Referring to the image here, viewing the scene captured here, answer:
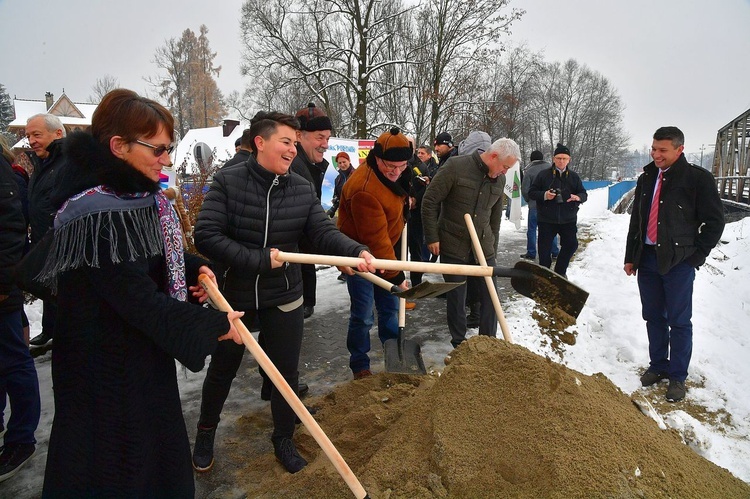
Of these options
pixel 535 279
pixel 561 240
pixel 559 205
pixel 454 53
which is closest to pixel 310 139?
pixel 535 279

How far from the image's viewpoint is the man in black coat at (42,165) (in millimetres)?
3252

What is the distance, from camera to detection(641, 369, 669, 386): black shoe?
4043mm

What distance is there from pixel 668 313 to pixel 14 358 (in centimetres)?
491

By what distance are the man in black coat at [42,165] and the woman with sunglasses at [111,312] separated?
1.81 m

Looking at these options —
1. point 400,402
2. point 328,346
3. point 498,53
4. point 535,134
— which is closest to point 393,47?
point 498,53

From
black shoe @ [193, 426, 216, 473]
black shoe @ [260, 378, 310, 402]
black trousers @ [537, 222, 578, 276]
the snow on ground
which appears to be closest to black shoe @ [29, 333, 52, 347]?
the snow on ground

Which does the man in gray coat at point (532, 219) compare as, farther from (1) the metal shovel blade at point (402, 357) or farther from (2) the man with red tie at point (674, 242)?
(1) the metal shovel blade at point (402, 357)

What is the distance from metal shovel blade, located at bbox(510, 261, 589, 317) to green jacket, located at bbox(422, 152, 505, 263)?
1580mm

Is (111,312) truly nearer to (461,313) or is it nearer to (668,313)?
(461,313)

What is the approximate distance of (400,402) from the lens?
126 inches

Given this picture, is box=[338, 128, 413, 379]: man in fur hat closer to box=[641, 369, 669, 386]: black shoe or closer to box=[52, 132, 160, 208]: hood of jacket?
box=[52, 132, 160, 208]: hood of jacket

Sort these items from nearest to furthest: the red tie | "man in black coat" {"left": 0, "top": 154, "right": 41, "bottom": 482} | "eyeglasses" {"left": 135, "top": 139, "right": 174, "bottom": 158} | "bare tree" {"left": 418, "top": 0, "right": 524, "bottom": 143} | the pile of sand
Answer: "eyeglasses" {"left": 135, "top": 139, "right": 174, "bottom": 158}, the pile of sand, "man in black coat" {"left": 0, "top": 154, "right": 41, "bottom": 482}, the red tie, "bare tree" {"left": 418, "top": 0, "right": 524, "bottom": 143}

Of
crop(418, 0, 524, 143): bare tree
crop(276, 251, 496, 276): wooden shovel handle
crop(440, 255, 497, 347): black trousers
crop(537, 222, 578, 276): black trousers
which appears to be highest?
crop(418, 0, 524, 143): bare tree

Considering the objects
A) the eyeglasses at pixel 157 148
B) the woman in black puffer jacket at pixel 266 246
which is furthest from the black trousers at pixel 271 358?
the eyeglasses at pixel 157 148
